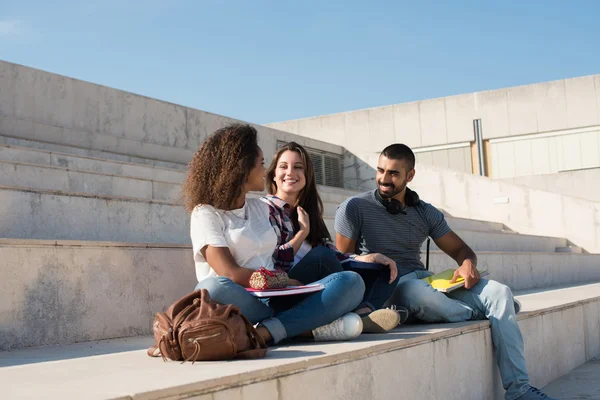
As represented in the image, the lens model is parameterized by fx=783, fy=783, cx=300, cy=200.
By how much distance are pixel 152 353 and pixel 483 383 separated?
173 centimetres

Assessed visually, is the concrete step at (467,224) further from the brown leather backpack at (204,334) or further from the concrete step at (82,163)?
the brown leather backpack at (204,334)

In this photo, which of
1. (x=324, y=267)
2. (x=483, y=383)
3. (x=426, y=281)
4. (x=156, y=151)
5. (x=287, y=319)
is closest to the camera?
(x=287, y=319)

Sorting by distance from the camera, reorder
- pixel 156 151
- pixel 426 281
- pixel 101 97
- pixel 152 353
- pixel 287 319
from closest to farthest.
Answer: pixel 152 353
pixel 287 319
pixel 426 281
pixel 101 97
pixel 156 151

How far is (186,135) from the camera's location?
10172mm

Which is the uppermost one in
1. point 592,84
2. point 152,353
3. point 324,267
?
point 592,84

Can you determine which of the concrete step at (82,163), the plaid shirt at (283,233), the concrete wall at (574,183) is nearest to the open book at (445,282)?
the plaid shirt at (283,233)

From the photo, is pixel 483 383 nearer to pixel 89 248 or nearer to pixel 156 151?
pixel 89 248

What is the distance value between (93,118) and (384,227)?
215 inches

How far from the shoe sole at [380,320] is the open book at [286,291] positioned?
35cm

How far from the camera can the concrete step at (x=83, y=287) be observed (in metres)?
3.54

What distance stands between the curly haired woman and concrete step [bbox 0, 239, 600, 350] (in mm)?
805

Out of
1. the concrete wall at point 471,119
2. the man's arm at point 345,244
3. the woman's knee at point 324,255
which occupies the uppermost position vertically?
the concrete wall at point 471,119

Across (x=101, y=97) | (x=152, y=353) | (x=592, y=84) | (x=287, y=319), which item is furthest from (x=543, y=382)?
(x=592, y=84)

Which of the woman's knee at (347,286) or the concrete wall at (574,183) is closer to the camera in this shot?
the woman's knee at (347,286)
